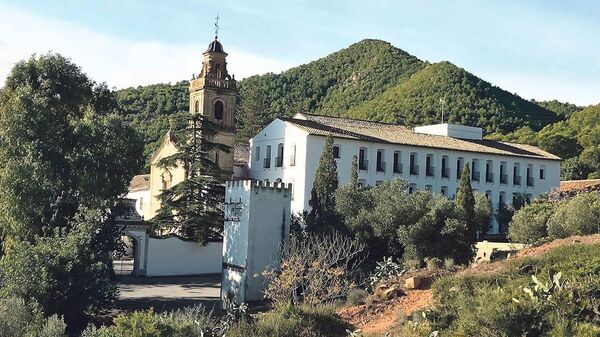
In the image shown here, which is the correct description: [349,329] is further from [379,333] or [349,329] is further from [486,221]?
[486,221]

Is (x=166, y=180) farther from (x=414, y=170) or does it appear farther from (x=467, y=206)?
(x=467, y=206)

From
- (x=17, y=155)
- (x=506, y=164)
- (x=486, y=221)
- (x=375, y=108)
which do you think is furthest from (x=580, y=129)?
(x=17, y=155)

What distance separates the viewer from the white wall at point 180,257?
35.2 metres

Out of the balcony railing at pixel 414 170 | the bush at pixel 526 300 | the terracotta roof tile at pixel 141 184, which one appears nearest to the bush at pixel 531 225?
the bush at pixel 526 300

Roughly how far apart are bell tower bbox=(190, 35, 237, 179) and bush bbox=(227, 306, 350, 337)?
72.7 ft

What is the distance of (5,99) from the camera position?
31.6 meters

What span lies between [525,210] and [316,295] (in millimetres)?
12659

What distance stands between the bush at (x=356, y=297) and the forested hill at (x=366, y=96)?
44.3 meters

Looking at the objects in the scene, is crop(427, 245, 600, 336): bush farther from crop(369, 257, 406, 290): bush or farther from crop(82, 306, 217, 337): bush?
crop(82, 306, 217, 337): bush

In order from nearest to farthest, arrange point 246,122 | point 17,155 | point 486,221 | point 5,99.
Answer: point 17,155 → point 5,99 → point 486,221 → point 246,122

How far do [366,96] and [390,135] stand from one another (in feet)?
137

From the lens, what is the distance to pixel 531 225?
3164 centimetres

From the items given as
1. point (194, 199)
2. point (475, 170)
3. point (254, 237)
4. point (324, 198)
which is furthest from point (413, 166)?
point (254, 237)

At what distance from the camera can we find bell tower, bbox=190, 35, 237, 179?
44531 mm
